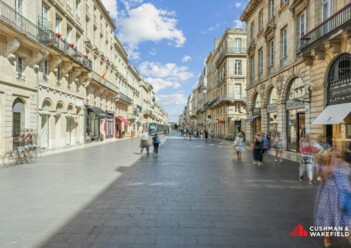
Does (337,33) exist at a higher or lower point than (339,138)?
higher

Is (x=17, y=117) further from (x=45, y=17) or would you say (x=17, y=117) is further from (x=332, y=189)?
(x=332, y=189)

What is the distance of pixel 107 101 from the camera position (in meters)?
36.6

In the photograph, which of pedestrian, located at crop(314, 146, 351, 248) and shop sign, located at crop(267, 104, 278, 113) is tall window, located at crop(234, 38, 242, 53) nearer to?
shop sign, located at crop(267, 104, 278, 113)

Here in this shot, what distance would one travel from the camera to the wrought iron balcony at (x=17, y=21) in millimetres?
13656

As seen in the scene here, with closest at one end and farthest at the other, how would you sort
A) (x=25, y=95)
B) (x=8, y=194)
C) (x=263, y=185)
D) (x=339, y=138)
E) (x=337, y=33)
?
(x=8, y=194) < (x=263, y=185) < (x=337, y=33) < (x=339, y=138) < (x=25, y=95)

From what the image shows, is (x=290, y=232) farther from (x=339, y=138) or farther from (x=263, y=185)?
(x=339, y=138)

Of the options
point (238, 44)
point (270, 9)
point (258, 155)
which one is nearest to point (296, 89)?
point (258, 155)

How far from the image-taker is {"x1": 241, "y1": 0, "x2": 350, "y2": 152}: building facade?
12.6 m

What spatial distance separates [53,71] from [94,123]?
11.0m

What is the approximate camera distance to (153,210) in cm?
544

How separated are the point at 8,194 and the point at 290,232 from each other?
668 centimetres

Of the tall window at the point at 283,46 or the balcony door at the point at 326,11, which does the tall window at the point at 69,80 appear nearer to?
the tall window at the point at 283,46

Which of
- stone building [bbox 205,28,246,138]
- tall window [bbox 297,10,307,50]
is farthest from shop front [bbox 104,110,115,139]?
tall window [bbox 297,10,307,50]

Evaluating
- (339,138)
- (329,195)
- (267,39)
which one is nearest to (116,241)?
(329,195)
